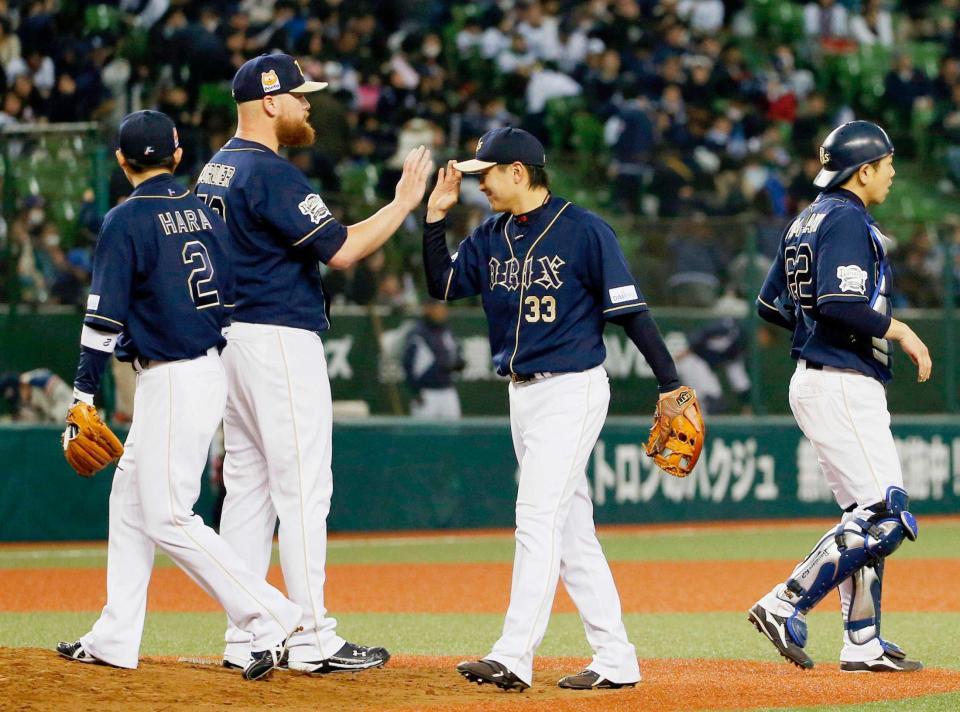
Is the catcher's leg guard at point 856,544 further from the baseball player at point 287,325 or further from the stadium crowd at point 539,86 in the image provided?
the stadium crowd at point 539,86

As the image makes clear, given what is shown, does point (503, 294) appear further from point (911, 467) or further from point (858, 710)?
point (911, 467)

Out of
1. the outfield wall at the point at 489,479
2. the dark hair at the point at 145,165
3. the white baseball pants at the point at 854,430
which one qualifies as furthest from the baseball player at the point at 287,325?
the outfield wall at the point at 489,479

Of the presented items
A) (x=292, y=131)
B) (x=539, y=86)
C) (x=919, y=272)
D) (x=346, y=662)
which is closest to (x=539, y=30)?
(x=539, y=86)

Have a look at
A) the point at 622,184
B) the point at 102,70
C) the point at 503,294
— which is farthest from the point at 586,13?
the point at 503,294

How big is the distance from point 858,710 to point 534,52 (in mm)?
14956

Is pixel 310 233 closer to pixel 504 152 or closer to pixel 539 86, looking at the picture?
pixel 504 152

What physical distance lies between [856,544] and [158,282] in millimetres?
2805

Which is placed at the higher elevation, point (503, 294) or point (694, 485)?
point (503, 294)

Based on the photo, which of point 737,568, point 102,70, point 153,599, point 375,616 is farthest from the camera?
point 102,70

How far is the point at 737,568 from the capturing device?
10.9 m

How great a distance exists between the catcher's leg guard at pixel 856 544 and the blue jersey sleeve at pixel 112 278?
9.19ft

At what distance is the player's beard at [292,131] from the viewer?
5953 millimetres

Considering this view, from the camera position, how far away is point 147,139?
5664mm

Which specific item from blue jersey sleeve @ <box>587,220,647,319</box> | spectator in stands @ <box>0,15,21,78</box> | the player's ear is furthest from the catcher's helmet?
spectator in stands @ <box>0,15,21,78</box>
